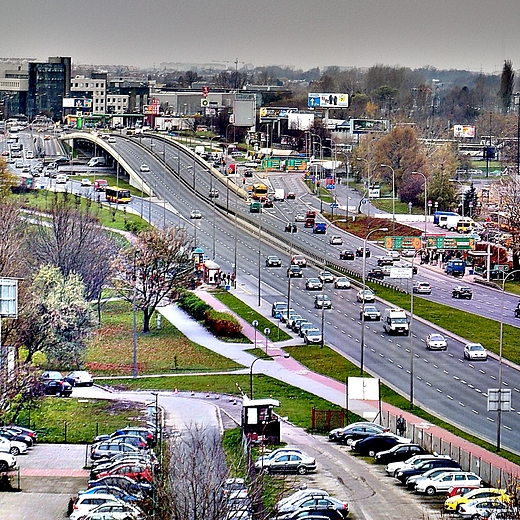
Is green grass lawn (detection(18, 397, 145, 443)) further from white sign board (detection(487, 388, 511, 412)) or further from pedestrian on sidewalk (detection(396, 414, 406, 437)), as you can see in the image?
white sign board (detection(487, 388, 511, 412))

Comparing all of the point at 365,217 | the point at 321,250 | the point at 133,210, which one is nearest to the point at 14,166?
the point at 133,210

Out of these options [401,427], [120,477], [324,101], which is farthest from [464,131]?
[120,477]

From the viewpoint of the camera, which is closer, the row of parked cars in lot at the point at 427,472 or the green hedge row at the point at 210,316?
the row of parked cars in lot at the point at 427,472

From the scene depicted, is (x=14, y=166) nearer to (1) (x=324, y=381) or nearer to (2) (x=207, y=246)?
(2) (x=207, y=246)

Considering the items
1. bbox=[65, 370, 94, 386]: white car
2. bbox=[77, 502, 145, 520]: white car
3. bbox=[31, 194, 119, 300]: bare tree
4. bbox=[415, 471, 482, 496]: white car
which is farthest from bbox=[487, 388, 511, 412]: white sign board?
bbox=[31, 194, 119, 300]: bare tree

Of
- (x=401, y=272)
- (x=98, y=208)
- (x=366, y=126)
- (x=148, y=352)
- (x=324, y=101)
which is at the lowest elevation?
(x=148, y=352)

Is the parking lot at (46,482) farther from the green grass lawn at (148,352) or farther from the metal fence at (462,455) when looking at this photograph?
the green grass lawn at (148,352)

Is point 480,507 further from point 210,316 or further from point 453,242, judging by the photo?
point 453,242

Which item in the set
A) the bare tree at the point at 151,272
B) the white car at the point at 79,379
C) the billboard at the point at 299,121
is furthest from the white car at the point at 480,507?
the billboard at the point at 299,121
